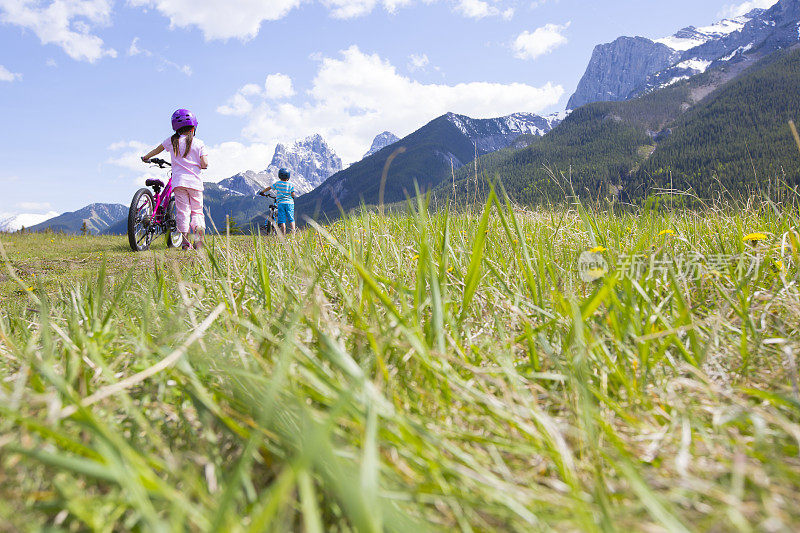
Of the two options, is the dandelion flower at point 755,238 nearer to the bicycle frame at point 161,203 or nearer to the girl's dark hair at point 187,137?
the girl's dark hair at point 187,137

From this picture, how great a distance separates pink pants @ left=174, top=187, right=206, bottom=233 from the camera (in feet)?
24.4

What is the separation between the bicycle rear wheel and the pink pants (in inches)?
26.4

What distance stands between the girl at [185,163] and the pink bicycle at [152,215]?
0.37 meters

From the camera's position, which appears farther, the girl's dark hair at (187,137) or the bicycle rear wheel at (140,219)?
the bicycle rear wheel at (140,219)

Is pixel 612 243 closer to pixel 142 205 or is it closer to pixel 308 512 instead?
pixel 308 512

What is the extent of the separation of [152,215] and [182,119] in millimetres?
2225

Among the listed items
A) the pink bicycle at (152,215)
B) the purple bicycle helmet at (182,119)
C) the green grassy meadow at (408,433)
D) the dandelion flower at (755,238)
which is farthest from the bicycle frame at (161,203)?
the dandelion flower at (755,238)

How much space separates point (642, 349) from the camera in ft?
3.65

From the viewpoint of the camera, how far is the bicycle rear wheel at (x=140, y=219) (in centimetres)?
739

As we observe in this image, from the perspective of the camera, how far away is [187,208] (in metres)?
7.59

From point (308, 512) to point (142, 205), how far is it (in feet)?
29.5

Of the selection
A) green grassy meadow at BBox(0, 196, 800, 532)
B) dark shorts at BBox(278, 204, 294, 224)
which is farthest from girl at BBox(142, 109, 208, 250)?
green grassy meadow at BBox(0, 196, 800, 532)

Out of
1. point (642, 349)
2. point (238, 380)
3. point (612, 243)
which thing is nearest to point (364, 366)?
point (238, 380)

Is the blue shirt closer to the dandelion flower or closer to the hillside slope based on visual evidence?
the dandelion flower
